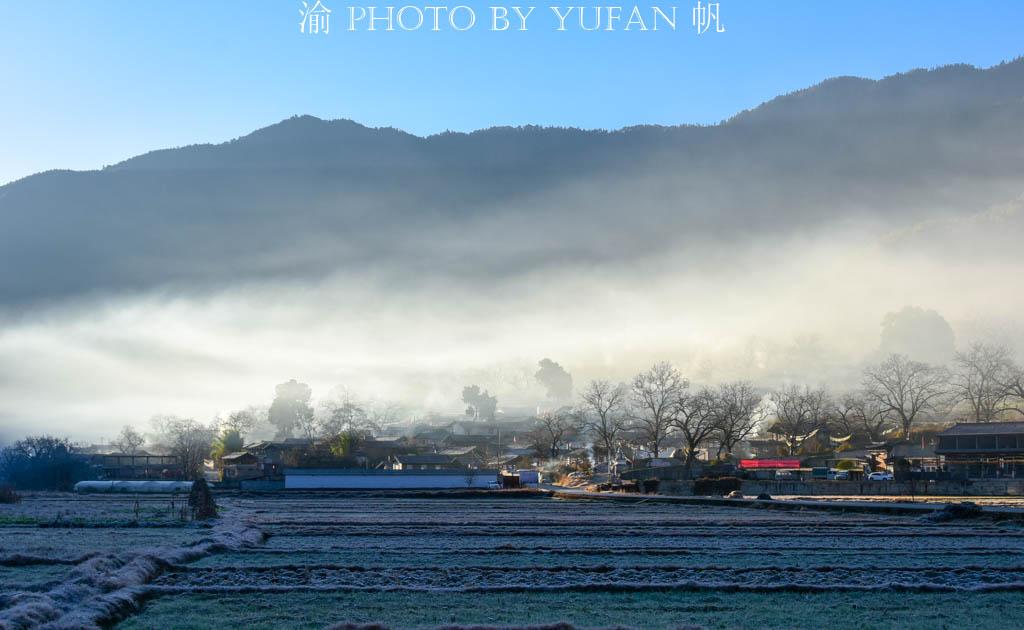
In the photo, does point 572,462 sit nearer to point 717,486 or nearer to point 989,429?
point 717,486

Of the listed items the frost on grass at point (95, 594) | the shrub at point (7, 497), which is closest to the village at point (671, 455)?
the shrub at point (7, 497)

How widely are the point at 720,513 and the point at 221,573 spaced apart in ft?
112

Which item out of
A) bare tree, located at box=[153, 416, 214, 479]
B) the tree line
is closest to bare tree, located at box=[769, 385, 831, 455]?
the tree line

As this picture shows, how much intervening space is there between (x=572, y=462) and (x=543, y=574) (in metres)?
116

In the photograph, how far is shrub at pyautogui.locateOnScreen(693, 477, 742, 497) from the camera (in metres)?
79.8

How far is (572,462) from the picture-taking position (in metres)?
140

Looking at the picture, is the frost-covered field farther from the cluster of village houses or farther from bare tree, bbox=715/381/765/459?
bare tree, bbox=715/381/765/459

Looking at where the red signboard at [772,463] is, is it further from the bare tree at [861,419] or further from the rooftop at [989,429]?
the rooftop at [989,429]

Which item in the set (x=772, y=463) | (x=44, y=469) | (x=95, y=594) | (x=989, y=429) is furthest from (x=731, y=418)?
(x=95, y=594)

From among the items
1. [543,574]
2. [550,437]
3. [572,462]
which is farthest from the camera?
[550,437]

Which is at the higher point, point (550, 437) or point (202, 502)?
point (550, 437)

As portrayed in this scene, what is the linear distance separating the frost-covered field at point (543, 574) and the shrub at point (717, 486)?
3722 centimetres

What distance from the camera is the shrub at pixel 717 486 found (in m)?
79.8

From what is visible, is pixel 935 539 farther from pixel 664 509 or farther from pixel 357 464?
pixel 357 464
